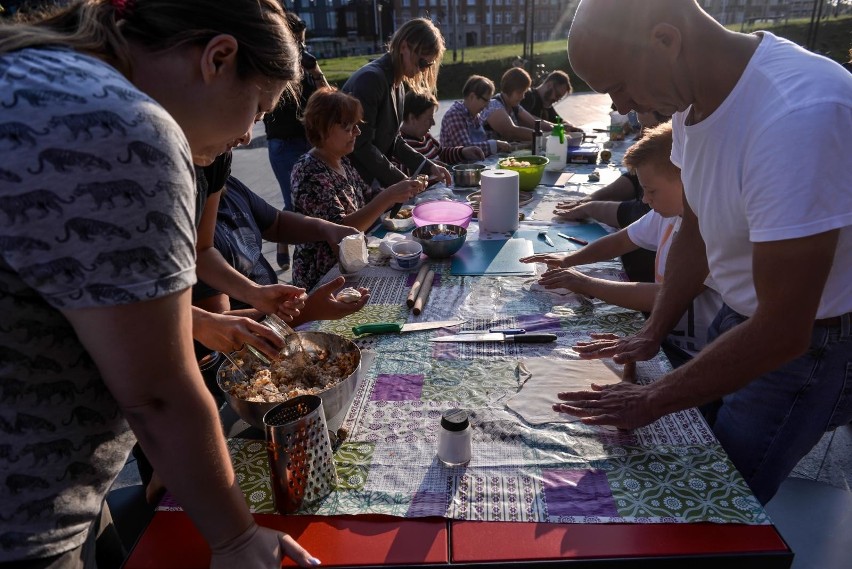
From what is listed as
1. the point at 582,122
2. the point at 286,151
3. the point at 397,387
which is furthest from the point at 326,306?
the point at 582,122

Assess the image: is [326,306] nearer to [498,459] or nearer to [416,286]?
[416,286]

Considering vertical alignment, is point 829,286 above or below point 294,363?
above

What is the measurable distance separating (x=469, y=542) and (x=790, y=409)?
930 mm

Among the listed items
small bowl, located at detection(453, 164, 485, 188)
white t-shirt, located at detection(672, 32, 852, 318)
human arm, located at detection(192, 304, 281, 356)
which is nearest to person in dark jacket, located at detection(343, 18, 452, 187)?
small bowl, located at detection(453, 164, 485, 188)

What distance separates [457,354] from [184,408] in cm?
98

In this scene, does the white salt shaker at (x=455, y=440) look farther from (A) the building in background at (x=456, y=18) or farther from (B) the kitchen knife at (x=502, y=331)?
(A) the building in background at (x=456, y=18)

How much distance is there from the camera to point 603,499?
1068 mm

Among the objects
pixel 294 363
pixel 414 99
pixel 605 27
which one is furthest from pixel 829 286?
pixel 414 99

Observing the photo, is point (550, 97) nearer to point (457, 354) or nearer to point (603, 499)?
point (457, 354)

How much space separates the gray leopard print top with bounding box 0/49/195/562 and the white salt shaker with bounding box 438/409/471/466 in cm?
66

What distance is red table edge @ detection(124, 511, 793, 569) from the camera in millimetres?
951

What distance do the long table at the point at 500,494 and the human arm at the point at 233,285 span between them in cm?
39

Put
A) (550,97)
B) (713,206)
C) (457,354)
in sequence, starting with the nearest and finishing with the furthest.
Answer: (713,206), (457,354), (550,97)

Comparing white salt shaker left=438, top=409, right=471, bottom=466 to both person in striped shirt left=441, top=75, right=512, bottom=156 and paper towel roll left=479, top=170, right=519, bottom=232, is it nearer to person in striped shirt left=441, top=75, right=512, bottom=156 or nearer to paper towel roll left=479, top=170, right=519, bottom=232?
paper towel roll left=479, top=170, right=519, bottom=232
